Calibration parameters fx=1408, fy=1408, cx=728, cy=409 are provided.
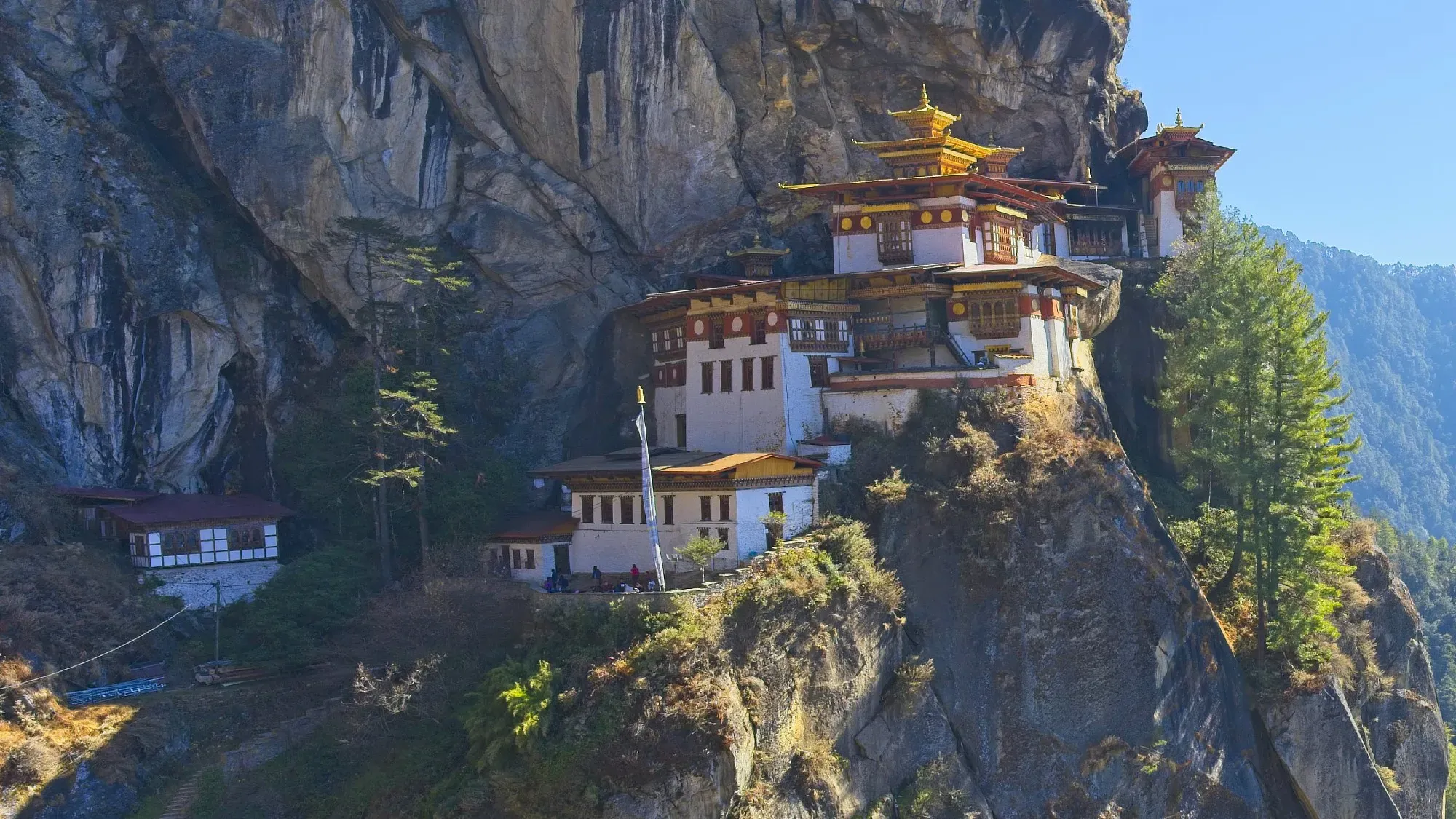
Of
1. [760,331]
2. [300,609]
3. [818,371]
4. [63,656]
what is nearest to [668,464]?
[760,331]

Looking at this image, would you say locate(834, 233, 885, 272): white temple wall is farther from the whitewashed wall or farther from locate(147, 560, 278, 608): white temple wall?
locate(147, 560, 278, 608): white temple wall

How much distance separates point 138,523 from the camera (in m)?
40.1

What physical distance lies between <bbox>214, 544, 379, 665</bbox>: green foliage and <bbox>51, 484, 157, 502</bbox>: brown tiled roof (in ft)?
15.7

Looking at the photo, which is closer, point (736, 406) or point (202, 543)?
point (202, 543)

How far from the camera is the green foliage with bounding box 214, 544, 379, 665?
3769 cm

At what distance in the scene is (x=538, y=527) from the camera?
4131 cm

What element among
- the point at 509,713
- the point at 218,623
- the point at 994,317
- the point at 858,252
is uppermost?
the point at 858,252

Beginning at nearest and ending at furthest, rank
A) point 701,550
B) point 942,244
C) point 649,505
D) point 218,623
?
point 701,550
point 649,505
point 218,623
point 942,244

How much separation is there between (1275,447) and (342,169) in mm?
30609

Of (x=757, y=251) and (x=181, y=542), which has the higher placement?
(x=757, y=251)

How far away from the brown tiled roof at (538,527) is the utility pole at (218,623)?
8.03 metres

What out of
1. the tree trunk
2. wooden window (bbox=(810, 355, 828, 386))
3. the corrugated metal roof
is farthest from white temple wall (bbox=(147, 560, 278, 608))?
wooden window (bbox=(810, 355, 828, 386))

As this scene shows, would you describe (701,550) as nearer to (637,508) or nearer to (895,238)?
(637,508)

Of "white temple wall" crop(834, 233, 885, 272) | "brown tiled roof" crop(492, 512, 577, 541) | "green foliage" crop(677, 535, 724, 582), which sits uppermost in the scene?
"white temple wall" crop(834, 233, 885, 272)
